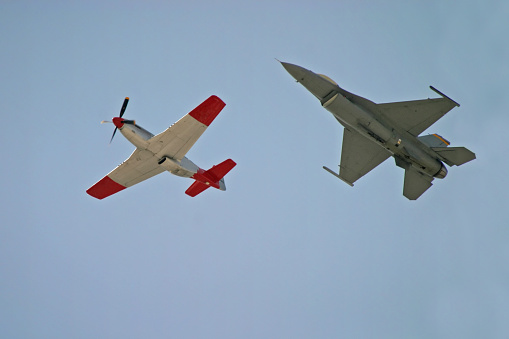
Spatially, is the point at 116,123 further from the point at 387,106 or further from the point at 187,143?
the point at 387,106

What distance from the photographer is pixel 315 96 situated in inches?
1428

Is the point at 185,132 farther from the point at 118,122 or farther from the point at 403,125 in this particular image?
the point at 403,125

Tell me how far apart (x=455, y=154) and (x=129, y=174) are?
20475 millimetres

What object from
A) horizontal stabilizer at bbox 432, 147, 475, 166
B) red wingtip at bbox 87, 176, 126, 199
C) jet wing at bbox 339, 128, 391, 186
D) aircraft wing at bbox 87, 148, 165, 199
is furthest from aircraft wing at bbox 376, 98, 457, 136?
red wingtip at bbox 87, 176, 126, 199

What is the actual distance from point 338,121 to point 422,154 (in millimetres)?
5545

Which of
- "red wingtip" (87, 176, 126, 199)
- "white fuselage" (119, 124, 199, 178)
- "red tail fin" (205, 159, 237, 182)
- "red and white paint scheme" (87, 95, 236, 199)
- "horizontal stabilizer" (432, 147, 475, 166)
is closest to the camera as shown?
"red and white paint scheme" (87, 95, 236, 199)

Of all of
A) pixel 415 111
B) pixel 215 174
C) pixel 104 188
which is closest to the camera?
pixel 415 111

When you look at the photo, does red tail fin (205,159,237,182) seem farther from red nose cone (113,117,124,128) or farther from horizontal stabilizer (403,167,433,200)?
horizontal stabilizer (403,167,433,200)

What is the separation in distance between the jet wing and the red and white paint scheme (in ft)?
25.5

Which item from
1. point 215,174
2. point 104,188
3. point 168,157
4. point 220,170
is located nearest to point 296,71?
point 220,170

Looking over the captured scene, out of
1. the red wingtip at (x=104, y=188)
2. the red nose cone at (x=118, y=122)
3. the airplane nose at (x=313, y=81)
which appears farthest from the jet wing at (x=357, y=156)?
the red wingtip at (x=104, y=188)

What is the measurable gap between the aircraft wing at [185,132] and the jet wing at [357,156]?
1007cm

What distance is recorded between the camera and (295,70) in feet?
→ 115

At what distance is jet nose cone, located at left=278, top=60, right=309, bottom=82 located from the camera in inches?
1379
